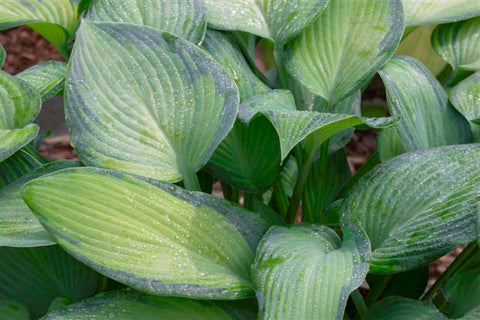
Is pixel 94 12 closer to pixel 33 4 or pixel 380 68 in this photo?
pixel 33 4

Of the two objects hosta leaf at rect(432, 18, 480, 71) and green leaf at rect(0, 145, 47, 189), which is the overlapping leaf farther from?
hosta leaf at rect(432, 18, 480, 71)

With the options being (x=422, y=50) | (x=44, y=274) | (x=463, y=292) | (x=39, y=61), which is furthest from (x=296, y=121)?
(x=39, y=61)

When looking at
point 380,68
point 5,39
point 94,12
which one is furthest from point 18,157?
point 5,39

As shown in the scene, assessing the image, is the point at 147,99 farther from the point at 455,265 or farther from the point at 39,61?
the point at 39,61

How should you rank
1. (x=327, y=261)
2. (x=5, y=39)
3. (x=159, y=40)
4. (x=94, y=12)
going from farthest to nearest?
(x=5, y=39)
(x=94, y=12)
(x=159, y=40)
(x=327, y=261)

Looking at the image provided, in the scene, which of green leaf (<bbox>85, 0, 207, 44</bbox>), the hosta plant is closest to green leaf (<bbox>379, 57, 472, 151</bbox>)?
the hosta plant

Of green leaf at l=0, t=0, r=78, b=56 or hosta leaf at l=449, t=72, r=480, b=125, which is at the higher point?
green leaf at l=0, t=0, r=78, b=56
